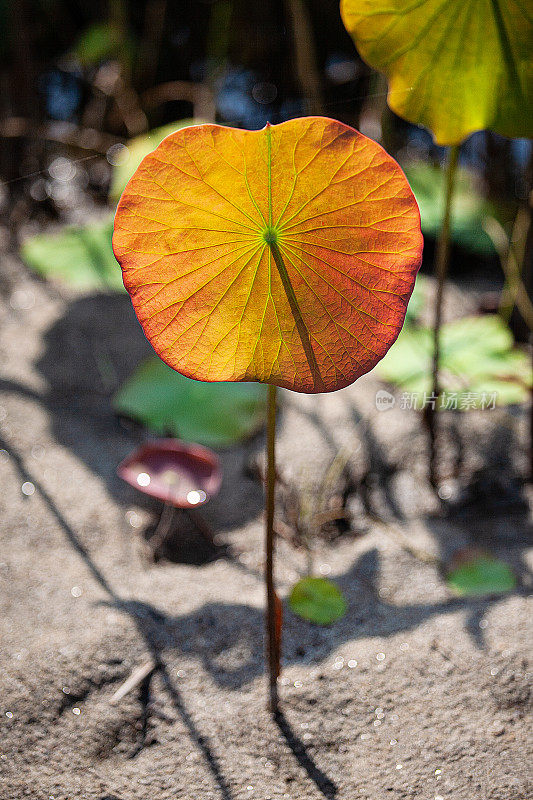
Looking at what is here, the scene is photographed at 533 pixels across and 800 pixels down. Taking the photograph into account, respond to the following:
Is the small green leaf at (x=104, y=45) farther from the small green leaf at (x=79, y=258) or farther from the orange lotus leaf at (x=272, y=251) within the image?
the orange lotus leaf at (x=272, y=251)

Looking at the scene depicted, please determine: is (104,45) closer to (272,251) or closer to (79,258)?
(79,258)

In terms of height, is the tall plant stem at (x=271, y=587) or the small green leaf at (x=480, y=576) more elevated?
the tall plant stem at (x=271, y=587)

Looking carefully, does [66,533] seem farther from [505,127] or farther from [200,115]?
[200,115]

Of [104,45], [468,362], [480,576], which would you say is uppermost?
[104,45]

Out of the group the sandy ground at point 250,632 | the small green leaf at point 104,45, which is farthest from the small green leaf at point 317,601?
the small green leaf at point 104,45

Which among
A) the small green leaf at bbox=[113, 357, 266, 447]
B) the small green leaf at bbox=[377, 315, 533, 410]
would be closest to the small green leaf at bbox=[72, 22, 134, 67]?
the small green leaf at bbox=[113, 357, 266, 447]

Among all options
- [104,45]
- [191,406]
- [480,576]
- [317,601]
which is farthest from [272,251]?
[104,45]
